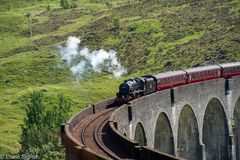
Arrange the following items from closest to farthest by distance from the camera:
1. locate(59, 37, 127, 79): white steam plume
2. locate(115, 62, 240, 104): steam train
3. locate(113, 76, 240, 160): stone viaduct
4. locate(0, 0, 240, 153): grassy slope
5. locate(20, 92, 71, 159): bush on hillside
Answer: locate(113, 76, 240, 160): stone viaduct → locate(115, 62, 240, 104): steam train → locate(20, 92, 71, 159): bush on hillside → locate(0, 0, 240, 153): grassy slope → locate(59, 37, 127, 79): white steam plume

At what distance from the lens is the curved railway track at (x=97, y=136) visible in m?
25.0

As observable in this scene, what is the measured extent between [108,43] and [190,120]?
55.4 m

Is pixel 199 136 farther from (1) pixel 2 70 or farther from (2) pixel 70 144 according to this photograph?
(1) pixel 2 70

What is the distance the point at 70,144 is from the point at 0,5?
14635cm

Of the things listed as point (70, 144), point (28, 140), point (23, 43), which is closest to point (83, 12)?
point (23, 43)

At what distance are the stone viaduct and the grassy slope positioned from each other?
1991cm

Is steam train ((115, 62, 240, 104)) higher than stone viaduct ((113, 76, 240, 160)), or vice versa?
steam train ((115, 62, 240, 104))

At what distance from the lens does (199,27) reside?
98.9m

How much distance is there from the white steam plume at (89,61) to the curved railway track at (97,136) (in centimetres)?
5103

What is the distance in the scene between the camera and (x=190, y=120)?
154ft

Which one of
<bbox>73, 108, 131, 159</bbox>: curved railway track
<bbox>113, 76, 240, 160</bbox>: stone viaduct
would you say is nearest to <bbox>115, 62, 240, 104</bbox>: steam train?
<bbox>113, 76, 240, 160</bbox>: stone viaduct

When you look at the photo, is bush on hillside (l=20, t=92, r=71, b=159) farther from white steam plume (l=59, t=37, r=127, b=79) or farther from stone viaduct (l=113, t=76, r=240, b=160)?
white steam plume (l=59, t=37, r=127, b=79)

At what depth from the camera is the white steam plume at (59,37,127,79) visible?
88412 mm

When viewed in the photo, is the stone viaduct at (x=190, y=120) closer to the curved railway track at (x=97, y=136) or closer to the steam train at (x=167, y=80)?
the curved railway track at (x=97, y=136)
